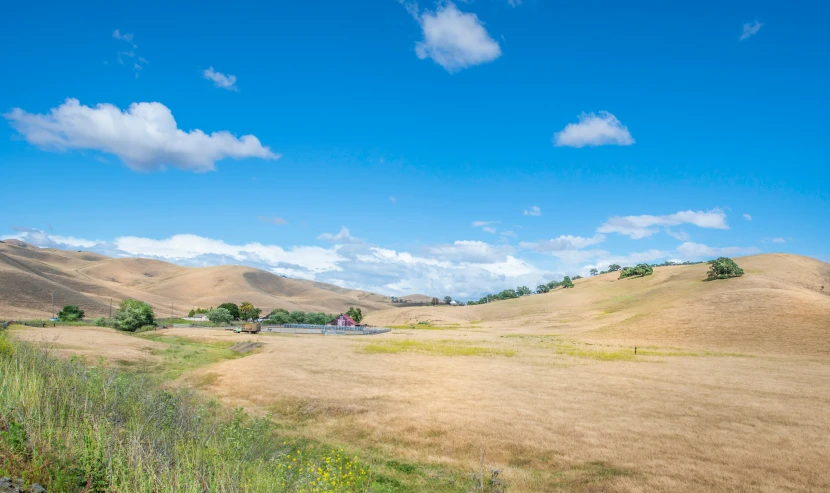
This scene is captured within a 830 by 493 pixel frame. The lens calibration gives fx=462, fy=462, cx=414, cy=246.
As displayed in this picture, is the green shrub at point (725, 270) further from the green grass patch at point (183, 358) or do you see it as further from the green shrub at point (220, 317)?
the green shrub at point (220, 317)

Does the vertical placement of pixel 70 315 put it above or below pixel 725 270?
below

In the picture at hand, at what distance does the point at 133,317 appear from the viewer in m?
78.1

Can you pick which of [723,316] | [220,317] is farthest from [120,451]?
[220,317]

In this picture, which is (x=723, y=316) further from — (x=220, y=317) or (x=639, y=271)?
(x=639, y=271)

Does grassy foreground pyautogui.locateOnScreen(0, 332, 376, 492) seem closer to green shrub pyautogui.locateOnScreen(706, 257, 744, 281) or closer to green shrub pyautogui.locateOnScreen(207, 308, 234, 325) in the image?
green shrub pyautogui.locateOnScreen(207, 308, 234, 325)

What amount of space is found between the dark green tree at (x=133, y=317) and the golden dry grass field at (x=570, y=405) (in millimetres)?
31817

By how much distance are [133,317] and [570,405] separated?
255 ft

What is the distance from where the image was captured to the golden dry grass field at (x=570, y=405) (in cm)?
1525

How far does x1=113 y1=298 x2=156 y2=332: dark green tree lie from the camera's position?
76.8 metres

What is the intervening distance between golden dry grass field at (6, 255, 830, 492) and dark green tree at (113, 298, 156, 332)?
31.8 m

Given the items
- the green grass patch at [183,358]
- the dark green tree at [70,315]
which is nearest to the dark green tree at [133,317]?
the dark green tree at [70,315]

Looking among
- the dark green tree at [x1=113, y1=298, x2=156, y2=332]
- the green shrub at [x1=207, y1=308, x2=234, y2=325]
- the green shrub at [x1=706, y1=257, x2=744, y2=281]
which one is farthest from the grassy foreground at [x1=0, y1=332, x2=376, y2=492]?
the green shrub at [x1=706, y1=257, x2=744, y2=281]

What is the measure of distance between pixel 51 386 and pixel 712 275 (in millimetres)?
130101

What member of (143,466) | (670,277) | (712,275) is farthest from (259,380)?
(670,277)
